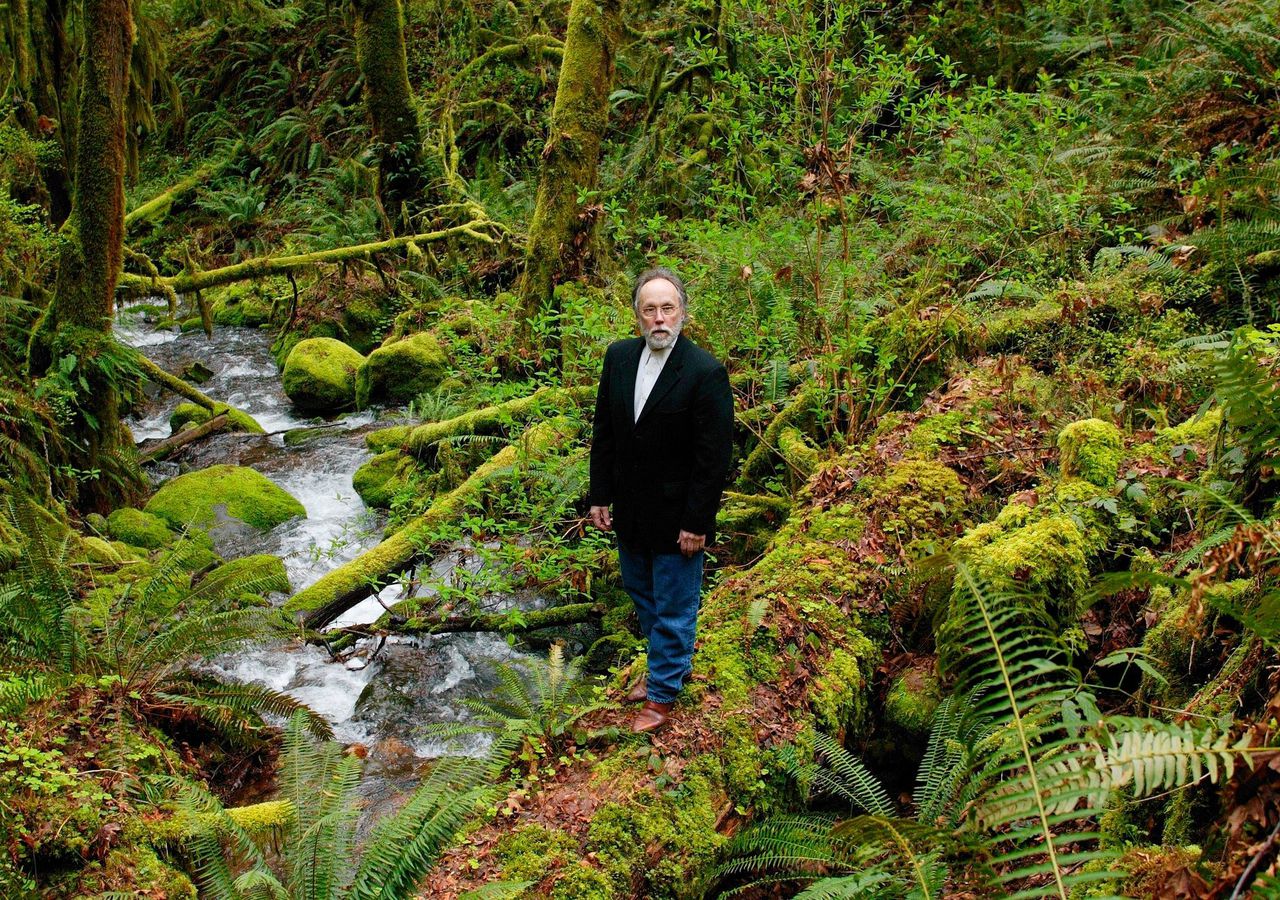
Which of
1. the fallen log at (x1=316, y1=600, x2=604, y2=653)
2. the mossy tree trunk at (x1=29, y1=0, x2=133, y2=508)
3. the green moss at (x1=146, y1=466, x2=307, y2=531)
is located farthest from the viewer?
the green moss at (x1=146, y1=466, x2=307, y2=531)

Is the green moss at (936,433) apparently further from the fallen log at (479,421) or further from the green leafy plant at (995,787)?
the fallen log at (479,421)

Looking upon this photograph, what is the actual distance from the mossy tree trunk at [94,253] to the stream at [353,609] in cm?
148

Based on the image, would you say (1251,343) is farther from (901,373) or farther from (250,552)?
(250,552)

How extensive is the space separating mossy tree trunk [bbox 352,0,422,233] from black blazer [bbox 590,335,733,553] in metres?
11.9

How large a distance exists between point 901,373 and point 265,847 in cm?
475

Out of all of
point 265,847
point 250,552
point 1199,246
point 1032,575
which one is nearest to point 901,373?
point 1199,246

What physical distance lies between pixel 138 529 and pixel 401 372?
12.8 feet

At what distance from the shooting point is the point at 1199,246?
18.2 ft

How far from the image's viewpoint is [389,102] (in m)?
14.3

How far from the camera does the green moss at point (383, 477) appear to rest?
8.20 metres

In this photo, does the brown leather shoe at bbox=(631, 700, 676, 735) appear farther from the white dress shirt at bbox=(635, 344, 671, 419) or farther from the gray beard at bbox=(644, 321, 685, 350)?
the gray beard at bbox=(644, 321, 685, 350)

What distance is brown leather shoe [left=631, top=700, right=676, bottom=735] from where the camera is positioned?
141 inches

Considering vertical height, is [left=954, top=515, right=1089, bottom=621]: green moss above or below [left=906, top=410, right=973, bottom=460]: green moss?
below

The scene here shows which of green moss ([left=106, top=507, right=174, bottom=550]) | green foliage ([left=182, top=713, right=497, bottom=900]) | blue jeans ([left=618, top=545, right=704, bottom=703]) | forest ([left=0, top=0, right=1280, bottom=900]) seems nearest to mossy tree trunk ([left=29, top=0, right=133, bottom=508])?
forest ([left=0, top=0, right=1280, bottom=900])
